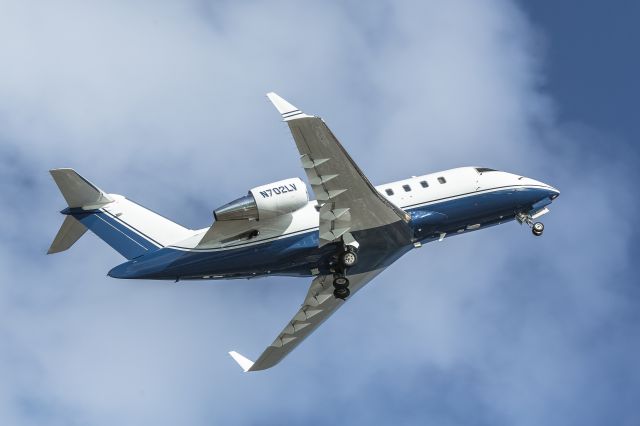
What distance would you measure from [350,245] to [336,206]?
83.5 inches

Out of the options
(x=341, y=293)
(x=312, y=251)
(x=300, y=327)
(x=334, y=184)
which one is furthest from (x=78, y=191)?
(x=300, y=327)

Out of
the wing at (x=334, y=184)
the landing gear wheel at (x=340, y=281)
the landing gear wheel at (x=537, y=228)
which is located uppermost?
the landing gear wheel at (x=537, y=228)

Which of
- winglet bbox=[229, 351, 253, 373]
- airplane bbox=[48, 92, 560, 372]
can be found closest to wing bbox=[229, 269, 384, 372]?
winglet bbox=[229, 351, 253, 373]

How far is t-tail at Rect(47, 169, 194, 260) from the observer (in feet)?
131

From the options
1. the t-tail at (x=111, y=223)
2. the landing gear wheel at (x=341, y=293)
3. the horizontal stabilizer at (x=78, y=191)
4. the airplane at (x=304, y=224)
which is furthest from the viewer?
the landing gear wheel at (x=341, y=293)

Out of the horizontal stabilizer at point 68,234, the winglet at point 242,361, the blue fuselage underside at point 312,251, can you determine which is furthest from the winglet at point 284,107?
the winglet at point 242,361

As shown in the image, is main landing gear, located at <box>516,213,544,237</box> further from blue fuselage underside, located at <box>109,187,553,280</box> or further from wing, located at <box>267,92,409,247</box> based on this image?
wing, located at <box>267,92,409,247</box>

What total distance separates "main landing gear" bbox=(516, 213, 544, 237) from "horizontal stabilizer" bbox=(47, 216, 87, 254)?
1682cm

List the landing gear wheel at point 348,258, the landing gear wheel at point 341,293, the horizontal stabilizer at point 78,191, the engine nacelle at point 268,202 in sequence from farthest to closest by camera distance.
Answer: the landing gear wheel at point 341,293
the landing gear wheel at point 348,258
the horizontal stabilizer at point 78,191
the engine nacelle at point 268,202

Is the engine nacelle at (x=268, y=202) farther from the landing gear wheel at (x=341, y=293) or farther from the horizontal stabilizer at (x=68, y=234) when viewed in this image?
the horizontal stabilizer at (x=68, y=234)

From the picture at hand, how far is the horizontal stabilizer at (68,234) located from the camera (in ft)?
130

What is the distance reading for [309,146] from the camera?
35.9 meters

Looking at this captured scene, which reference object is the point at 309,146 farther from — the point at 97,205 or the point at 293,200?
the point at 97,205

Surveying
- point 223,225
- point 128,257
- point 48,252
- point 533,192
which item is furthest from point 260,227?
point 533,192
